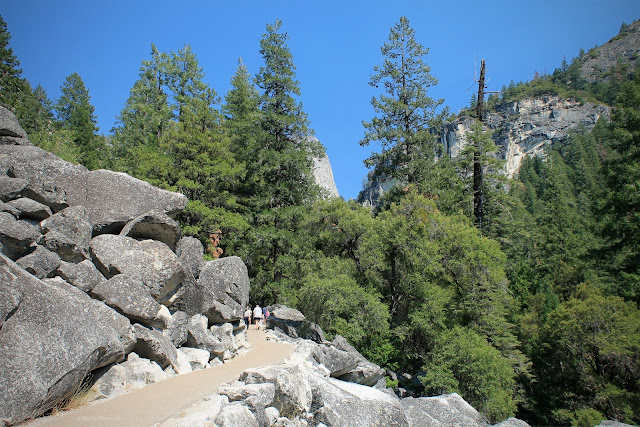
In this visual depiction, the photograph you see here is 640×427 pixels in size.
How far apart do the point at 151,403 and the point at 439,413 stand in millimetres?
7571

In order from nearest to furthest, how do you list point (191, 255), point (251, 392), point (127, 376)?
point (251, 392)
point (127, 376)
point (191, 255)

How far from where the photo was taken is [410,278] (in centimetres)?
1733

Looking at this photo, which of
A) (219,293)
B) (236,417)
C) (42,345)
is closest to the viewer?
(236,417)

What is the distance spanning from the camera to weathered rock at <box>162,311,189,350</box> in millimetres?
10453

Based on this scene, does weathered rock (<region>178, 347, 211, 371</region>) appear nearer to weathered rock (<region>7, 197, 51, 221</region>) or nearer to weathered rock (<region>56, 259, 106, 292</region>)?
weathered rock (<region>56, 259, 106, 292</region>)

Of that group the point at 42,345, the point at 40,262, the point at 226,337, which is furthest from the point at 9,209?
the point at 226,337

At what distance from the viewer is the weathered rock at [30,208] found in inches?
384

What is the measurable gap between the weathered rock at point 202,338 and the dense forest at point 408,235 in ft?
18.5

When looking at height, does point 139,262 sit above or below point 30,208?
below

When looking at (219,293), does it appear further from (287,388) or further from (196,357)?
(287,388)

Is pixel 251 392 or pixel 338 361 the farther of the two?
pixel 338 361

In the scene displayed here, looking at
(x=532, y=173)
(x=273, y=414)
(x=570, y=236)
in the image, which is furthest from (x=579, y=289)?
(x=532, y=173)

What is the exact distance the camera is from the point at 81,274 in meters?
8.95

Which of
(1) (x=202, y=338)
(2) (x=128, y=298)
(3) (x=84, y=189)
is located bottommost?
(1) (x=202, y=338)
